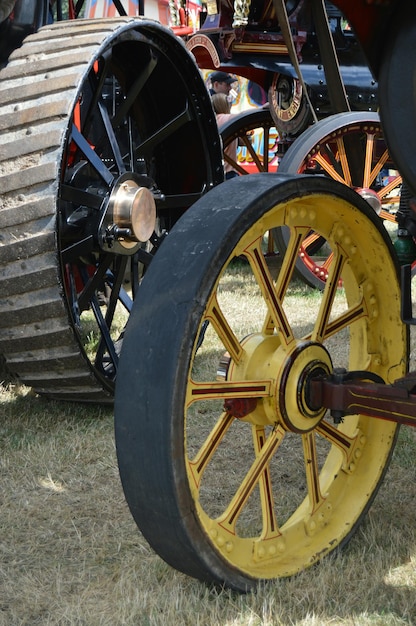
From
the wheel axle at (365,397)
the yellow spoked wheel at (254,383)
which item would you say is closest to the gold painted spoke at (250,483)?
the yellow spoked wheel at (254,383)

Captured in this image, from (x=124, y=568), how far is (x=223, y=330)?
62 cm

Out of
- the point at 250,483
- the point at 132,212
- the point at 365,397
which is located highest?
the point at 132,212

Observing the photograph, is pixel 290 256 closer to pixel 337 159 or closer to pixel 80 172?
pixel 80 172

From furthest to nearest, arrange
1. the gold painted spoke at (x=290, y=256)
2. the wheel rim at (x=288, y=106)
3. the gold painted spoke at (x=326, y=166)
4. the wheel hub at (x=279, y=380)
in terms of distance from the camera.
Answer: the wheel rim at (x=288, y=106) < the gold painted spoke at (x=326, y=166) < the gold painted spoke at (x=290, y=256) < the wheel hub at (x=279, y=380)

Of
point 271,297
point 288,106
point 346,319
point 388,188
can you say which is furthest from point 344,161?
point 271,297

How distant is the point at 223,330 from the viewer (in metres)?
1.71

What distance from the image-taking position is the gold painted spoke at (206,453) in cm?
154

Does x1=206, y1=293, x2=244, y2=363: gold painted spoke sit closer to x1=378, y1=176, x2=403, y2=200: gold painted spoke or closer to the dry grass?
the dry grass

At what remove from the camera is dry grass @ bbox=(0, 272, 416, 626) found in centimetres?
167

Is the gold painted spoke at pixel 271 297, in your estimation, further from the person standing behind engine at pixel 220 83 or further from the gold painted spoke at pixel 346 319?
the person standing behind engine at pixel 220 83

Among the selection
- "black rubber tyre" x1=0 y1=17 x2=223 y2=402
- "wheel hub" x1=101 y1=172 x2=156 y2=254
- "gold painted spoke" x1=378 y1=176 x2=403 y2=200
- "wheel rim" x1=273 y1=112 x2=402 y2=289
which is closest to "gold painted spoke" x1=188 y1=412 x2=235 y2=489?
"black rubber tyre" x1=0 y1=17 x2=223 y2=402

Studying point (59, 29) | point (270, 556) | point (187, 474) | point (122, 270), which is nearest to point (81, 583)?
point (270, 556)

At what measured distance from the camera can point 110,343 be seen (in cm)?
296

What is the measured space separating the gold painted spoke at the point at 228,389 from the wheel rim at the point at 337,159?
2.74 meters
